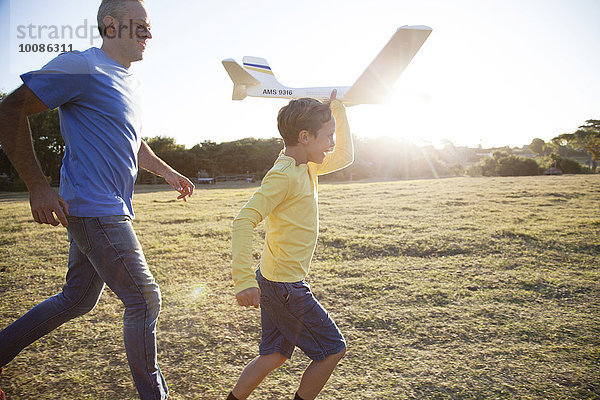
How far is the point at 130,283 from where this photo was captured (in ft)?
5.87

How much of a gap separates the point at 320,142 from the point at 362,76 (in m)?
1.71

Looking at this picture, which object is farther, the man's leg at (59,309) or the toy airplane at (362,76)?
the toy airplane at (362,76)

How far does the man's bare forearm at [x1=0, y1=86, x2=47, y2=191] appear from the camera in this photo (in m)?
1.59

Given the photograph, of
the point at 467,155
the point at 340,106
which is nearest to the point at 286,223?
the point at 340,106

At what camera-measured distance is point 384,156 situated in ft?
130

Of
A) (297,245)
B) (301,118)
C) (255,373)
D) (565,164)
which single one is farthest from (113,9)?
(565,164)

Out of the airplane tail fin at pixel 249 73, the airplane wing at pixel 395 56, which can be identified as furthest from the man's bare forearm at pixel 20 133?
the airplane tail fin at pixel 249 73

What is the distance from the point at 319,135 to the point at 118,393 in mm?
1899

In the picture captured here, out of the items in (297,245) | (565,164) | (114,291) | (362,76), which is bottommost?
(114,291)

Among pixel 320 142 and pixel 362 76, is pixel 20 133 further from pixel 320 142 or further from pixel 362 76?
pixel 362 76

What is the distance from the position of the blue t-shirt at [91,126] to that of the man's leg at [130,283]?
0.09 metres

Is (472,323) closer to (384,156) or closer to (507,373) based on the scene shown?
(507,373)

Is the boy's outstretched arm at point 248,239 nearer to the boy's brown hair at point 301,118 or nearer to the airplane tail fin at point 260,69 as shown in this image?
the boy's brown hair at point 301,118

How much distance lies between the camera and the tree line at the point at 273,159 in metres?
32.6
